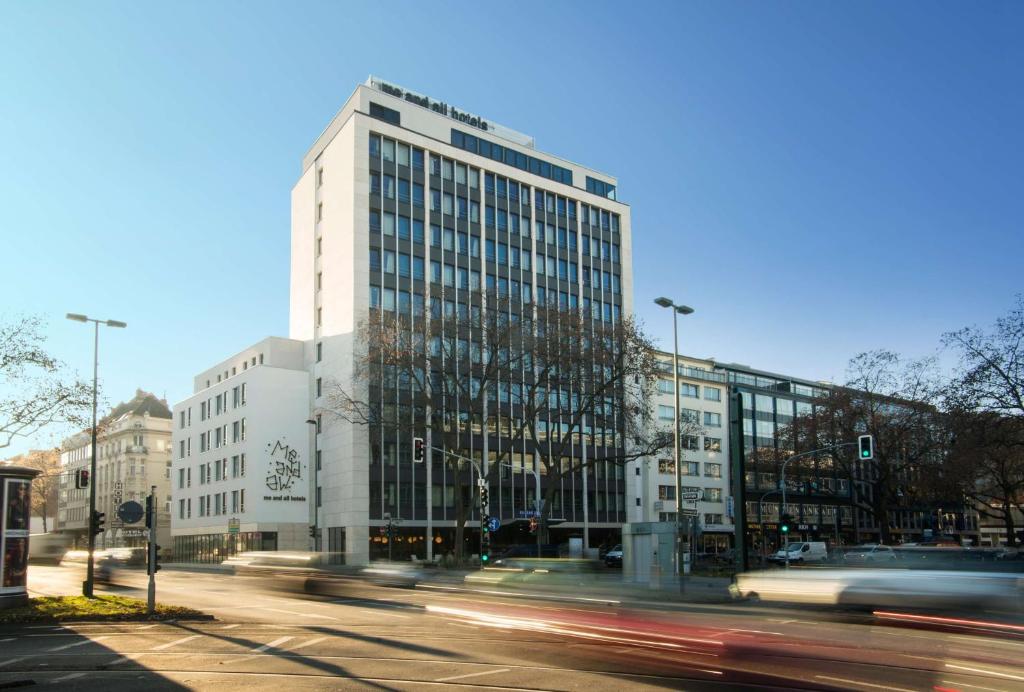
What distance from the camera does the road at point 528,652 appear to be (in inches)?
474

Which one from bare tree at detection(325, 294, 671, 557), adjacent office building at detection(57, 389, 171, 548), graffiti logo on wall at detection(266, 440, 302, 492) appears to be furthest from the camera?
adjacent office building at detection(57, 389, 171, 548)

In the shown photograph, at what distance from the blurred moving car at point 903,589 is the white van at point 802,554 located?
37.1m

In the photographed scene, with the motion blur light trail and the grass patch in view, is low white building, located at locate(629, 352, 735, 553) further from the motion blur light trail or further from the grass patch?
the motion blur light trail

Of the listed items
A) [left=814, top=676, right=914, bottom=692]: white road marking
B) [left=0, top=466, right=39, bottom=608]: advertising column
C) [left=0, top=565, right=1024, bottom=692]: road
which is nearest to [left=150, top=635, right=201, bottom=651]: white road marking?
[left=0, top=565, right=1024, bottom=692]: road

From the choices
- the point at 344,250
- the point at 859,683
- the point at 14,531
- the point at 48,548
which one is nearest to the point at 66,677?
the point at 859,683

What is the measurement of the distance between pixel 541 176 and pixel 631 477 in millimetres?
28454

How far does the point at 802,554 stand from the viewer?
2269 inches

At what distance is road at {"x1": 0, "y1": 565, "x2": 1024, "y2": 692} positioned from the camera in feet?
39.5

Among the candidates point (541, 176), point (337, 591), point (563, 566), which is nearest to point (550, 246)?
point (541, 176)

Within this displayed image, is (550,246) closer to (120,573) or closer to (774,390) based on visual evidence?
(774,390)

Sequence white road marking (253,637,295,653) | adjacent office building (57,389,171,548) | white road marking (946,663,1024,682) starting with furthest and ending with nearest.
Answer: adjacent office building (57,389,171,548) < white road marking (253,637,295,653) < white road marking (946,663,1024,682)

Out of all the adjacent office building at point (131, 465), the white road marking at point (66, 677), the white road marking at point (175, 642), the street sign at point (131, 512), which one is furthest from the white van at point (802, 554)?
the adjacent office building at point (131, 465)

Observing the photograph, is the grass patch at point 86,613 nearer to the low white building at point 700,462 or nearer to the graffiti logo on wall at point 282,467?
the graffiti logo on wall at point 282,467

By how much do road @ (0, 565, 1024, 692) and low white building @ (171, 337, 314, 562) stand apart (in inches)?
1840
